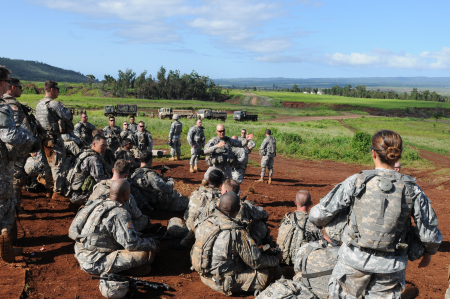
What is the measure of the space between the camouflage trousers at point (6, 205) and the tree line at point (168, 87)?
84.8m

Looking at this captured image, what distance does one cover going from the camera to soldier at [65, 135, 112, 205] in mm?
7207

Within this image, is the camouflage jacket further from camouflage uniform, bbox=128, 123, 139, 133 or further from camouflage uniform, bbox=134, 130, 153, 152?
camouflage uniform, bbox=128, 123, 139, 133

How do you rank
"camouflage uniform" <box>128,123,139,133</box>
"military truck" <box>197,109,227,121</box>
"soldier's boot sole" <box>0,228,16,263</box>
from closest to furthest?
"soldier's boot sole" <box>0,228,16,263</box>
"camouflage uniform" <box>128,123,139,133</box>
"military truck" <box>197,109,227,121</box>

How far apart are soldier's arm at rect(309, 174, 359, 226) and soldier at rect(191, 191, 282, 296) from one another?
1273 millimetres

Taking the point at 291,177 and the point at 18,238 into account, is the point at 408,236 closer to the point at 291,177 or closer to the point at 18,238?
the point at 18,238

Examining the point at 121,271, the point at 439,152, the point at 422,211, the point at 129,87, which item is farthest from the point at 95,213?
the point at 129,87

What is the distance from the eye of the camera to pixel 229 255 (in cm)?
448

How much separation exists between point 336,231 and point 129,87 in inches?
3875

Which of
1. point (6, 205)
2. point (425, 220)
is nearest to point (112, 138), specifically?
point (6, 205)

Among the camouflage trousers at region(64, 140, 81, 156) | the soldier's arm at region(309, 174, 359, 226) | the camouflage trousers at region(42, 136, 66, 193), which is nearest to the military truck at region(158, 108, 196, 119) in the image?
the camouflage trousers at region(64, 140, 81, 156)

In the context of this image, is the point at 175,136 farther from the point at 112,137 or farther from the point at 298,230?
the point at 298,230

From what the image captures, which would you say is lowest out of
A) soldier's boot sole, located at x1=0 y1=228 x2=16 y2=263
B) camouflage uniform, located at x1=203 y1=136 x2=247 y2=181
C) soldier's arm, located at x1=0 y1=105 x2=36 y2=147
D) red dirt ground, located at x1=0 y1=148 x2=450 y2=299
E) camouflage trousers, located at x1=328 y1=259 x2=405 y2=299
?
red dirt ground, located at x1=0 y1=148 x2=450 y2=299

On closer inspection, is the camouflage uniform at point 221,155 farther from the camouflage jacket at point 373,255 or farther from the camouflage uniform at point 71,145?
the camouflage jacket at point 373,255

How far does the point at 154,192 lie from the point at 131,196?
2.14 m
